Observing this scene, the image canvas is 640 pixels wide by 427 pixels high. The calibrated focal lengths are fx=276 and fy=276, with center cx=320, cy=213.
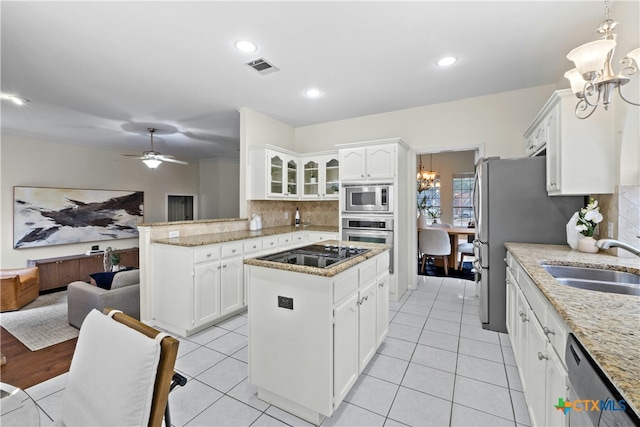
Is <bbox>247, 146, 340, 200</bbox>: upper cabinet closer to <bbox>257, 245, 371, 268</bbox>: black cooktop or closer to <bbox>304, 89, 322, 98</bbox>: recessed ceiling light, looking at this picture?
<bbox>304, 89, 322, 98</bbox>: recessed ceiling light

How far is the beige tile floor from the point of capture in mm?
1685

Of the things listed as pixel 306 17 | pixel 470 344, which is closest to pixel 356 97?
pixel 306 17

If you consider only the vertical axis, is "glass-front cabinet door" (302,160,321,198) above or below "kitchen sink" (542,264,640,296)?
above

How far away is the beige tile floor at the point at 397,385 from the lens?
1685 millimetres

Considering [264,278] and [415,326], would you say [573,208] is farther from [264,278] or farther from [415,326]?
[264,278]

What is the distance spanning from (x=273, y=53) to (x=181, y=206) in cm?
641

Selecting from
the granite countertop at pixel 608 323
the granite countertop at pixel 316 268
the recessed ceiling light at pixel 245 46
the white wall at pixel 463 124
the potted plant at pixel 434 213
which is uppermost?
the recessed ceiling light at pixel 245 46

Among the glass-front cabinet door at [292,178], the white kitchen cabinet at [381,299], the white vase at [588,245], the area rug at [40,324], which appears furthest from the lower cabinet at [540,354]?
the area rug at [40,324]

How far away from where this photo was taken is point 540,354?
1323 mm

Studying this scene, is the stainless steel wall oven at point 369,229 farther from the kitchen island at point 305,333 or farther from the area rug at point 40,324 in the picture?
the area rug at point 40,324

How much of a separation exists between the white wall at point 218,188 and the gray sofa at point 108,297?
4924 mm

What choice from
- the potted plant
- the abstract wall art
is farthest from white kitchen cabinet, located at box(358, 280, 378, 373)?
the potted plant

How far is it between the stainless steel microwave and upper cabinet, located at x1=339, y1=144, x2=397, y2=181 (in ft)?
0.41

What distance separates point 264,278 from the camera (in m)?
1.76
